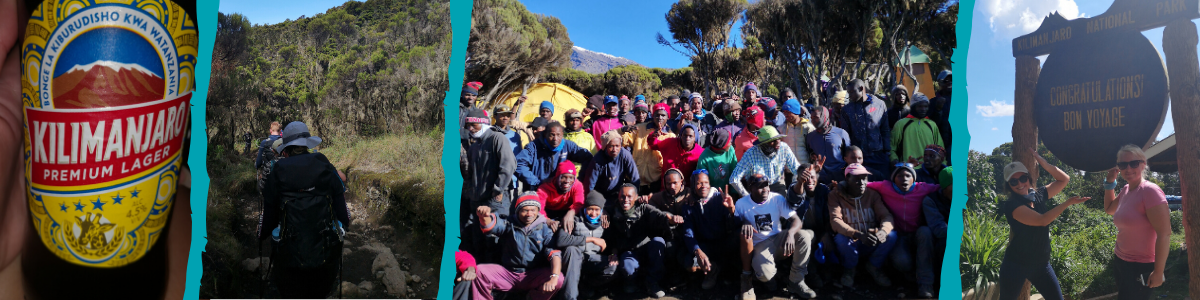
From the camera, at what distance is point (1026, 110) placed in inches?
122

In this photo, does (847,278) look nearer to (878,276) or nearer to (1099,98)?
(878,276)

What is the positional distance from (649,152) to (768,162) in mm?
1211

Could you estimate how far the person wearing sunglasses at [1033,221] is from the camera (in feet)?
9.95

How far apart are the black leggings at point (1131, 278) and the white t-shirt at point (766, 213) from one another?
175cm

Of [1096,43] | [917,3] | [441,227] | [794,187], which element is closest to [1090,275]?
[1096,43]

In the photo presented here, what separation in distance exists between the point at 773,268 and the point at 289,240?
3215mm

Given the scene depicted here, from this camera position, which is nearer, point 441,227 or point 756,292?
point 441,227

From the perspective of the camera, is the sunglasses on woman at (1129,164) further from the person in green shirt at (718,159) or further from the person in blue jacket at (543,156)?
the person in blue jacket at (543,156)

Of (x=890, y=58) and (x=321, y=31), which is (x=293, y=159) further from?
(x=890, y=58)

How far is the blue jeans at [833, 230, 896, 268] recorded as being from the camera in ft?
12.9

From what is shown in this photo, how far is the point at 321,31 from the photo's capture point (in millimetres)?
3963

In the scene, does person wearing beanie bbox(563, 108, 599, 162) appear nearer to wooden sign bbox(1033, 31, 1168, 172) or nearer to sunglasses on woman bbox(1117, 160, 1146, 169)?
wooden sign bbox(1033, 31, 1168, 172)

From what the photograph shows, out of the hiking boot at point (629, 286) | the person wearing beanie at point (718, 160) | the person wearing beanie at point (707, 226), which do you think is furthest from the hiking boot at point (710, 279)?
the person wearing beanie at point (718, 160)

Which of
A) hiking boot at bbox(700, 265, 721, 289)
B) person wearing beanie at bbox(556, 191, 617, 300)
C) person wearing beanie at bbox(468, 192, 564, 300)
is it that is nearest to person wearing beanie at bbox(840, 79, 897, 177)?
hiking boot at bbox(700, 265, 721, 289)
